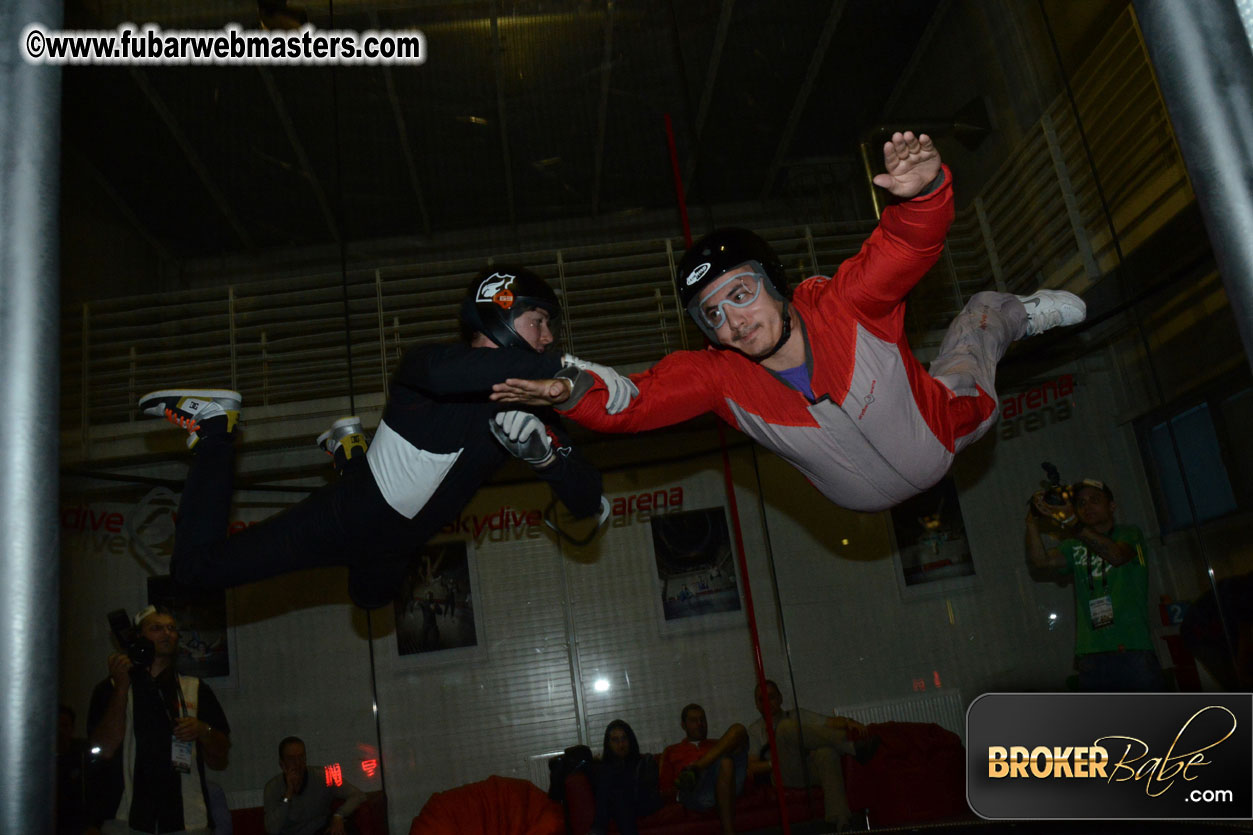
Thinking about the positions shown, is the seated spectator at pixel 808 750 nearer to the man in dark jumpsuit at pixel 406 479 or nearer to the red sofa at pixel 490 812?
the red sofa at pixel 490 812

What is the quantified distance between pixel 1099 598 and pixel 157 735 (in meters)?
3.85

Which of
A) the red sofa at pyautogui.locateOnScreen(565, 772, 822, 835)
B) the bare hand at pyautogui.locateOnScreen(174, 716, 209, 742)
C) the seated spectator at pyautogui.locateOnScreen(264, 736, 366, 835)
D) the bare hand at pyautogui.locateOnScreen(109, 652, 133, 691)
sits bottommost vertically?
the red sofa at pyautogui.locateOnScreen(565, 772, 822, 835)

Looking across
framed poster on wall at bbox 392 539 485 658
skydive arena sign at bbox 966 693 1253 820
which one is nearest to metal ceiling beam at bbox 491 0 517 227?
framed poster on wall at bbox 392 539 485 658

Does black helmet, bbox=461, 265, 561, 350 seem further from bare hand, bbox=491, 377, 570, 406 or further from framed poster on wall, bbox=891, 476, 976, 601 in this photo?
framed poster on wall, bbox=891, 476, 976, 601

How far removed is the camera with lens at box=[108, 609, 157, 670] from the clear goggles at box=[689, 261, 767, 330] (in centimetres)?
261

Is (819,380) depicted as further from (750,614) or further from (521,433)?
(750,614)

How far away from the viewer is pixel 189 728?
3.13m

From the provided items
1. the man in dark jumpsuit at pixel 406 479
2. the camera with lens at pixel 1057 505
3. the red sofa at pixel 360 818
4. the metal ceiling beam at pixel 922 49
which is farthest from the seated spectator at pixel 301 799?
the metal ceiling beam at pixel 922 49

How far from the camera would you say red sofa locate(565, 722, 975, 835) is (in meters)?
3.29

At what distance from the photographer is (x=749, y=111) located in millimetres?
3887

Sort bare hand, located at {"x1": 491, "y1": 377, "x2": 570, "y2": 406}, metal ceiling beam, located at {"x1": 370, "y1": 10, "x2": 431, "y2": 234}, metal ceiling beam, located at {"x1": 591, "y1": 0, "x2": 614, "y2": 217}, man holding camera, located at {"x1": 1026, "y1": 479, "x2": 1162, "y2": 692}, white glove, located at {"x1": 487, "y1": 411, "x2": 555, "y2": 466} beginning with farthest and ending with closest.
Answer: metal ceiling beam, located at {"x1": 591, "y1": 0, "x2": 614, "y2": 217}
metal ceiling beam, located at {"x1": 370, "y1": 10, "x2": 431, "y2": 234}
man holding camera, located at {"x1": 1026, "y1": 479, "x2": 1162, "y2": 692}
white glove, located at {"x1": 487, "y1": 411, "x2": 555, "y2": 466}
bare hand, located at {"x1": 491, "y1": 377, "x2": 570, "y2": 406}

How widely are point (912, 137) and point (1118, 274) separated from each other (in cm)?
234

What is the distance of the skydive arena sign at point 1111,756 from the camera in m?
1.62

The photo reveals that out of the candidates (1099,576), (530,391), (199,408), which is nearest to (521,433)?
(530,391)
